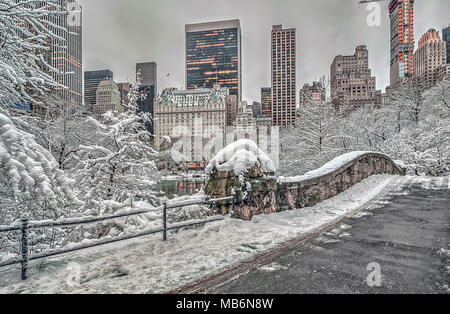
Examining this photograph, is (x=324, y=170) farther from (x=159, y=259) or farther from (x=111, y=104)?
(x=111, y=104)

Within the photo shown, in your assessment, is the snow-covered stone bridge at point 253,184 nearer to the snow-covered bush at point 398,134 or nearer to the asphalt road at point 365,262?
the asphalt road at point 365,262

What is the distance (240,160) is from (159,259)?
12.1 ft

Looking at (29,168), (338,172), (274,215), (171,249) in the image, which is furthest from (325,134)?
(29,168)

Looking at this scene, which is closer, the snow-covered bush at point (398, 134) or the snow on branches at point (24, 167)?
the snow on branches at point (24, 167)

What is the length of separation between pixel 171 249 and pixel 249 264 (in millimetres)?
1791

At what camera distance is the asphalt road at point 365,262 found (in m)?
3.26

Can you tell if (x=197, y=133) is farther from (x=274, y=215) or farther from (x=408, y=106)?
(x=274, y=215)

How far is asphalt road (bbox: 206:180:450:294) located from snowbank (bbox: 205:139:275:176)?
2.75 m

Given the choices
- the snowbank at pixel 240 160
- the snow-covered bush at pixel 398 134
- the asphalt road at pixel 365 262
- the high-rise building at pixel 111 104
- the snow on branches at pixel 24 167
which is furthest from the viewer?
the high-rise building at pixel 111 104

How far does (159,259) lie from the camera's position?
172 inches

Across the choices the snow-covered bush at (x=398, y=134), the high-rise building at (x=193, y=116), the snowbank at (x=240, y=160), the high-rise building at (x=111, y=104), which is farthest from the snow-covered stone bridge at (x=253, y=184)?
the high-rise building at (x=193, y=116)

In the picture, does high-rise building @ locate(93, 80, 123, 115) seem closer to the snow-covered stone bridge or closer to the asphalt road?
the snow-covered stone bridge

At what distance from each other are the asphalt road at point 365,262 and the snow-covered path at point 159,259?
2.19 ft

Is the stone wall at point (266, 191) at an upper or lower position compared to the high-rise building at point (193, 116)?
lower
